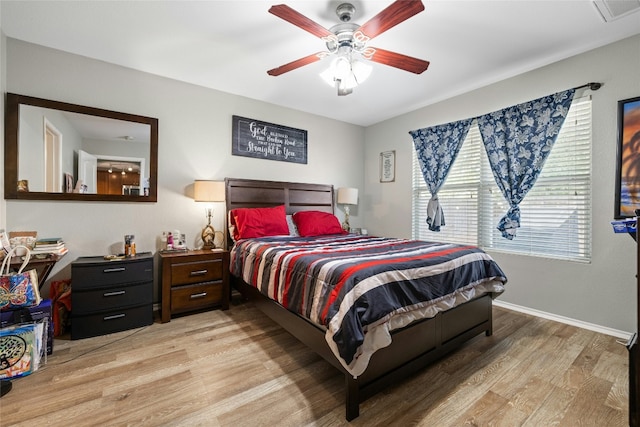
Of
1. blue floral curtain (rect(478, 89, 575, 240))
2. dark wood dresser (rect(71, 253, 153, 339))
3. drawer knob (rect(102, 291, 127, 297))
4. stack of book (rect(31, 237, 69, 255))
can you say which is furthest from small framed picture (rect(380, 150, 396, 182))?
stack of book (rect(31, 237, 69, 255))

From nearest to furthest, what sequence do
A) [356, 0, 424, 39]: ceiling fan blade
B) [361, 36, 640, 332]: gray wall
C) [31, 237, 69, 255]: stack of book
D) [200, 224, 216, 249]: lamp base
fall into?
[356, 0, 424, 39]: ceiling fan blade
[31, 237, 69, 255]: stack of book
[361, 36, 640, 332]: gray wall
[200, 224, 216, 249]: lamp base

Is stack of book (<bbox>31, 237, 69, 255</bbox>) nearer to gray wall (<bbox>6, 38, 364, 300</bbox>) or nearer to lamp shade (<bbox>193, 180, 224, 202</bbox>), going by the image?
gray wall (<bbox>6, 38, 364, 300</bbox>)

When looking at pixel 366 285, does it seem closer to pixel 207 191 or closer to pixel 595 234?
pixel 207 191

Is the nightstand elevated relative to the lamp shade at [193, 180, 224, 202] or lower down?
lower down

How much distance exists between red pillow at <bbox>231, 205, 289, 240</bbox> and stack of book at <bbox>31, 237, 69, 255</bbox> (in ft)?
4.90

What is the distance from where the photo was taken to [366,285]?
4.91 feet

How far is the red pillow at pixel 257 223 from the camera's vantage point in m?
3.12

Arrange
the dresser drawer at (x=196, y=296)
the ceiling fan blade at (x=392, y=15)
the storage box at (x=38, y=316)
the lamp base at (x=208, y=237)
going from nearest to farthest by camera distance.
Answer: the ceiling fan blade at (x=392, y=15) < the storage box at (x=38, y=316) < the dresser drawer at (x=196, y=296) < the lamp base at (x=208, y=237)

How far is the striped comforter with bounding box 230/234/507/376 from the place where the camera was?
142cm

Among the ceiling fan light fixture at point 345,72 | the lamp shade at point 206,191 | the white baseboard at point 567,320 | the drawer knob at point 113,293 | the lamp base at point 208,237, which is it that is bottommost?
the white baseboard at point 567,320

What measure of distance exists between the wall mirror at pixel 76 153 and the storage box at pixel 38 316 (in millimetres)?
1024

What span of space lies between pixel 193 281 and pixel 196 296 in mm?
Result: 156

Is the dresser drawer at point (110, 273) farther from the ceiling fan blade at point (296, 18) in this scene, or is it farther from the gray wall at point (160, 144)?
the ceiling fan blade at point (296, 18)

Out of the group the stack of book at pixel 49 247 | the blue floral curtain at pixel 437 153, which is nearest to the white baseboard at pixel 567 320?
the blue floral curtain at pixel 437 153
